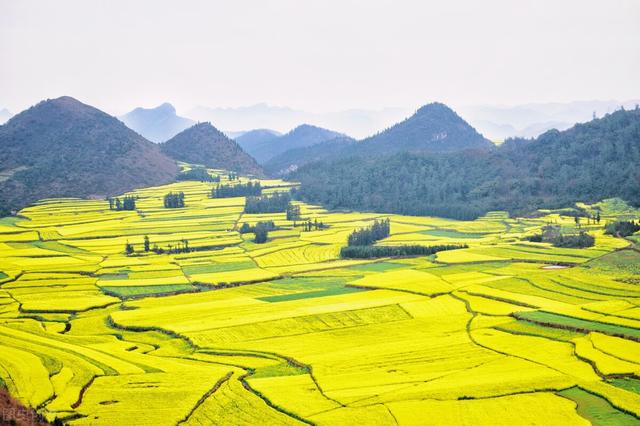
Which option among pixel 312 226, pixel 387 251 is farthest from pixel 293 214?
pixel 387 251

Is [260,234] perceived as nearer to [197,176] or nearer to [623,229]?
[623,229]

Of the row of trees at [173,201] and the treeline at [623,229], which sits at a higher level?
the row of trees at [173,201]

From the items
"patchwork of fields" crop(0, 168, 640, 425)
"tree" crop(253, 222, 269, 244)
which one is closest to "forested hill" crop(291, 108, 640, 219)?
"patchwork of fields" crop(0, 168, 640, 425)

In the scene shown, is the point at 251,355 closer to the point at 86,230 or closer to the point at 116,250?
the point at 116,250

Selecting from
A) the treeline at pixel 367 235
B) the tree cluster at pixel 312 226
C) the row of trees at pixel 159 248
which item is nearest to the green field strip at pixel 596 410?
the treeline at pixel 367 235

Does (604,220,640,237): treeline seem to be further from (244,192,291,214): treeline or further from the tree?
(244,192,291,214): treeline

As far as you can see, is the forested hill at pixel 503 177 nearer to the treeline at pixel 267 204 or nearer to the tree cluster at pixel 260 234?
the treeline at pixel 267 204
